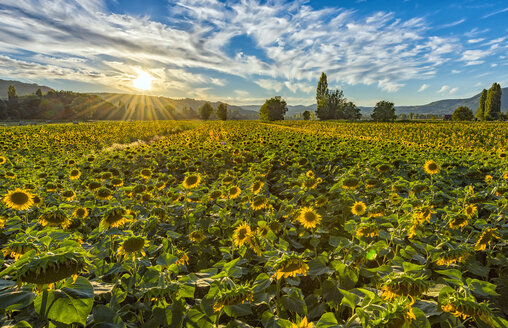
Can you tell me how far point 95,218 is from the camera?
14.9 ft

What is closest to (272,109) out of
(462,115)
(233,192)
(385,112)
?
(385,112)

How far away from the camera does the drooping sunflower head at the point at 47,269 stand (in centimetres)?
111

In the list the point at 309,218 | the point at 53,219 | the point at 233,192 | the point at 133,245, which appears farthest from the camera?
the point at 233,192

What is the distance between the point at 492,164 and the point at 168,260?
27.7 ft

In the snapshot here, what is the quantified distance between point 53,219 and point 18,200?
1.56m

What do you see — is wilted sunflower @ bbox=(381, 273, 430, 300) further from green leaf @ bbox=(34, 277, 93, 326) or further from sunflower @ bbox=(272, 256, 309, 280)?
green leaf @ bbox=(34, 277, 93, 326)

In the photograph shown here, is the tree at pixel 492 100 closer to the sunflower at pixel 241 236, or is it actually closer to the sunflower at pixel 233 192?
the sunflower at pixel 233 192

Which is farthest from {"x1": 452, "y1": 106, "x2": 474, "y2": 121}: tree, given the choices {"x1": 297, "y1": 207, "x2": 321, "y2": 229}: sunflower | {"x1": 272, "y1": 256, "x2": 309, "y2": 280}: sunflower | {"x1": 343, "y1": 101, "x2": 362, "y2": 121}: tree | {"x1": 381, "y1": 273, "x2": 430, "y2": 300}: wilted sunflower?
{"x1": 272, "y1": 256, "x2": 309, "y2": 280}: sunflower

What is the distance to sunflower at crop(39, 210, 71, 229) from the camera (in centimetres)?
250

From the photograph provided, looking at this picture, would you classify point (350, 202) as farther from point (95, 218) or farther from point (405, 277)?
point (95, 218)

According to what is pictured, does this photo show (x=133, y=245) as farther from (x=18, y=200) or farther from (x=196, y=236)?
(x=18, y=200)

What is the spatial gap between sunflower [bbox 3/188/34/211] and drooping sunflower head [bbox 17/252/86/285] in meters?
3.24

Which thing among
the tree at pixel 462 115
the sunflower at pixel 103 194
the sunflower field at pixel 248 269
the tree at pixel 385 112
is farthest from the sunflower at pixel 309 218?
the tree at pixel 462 115

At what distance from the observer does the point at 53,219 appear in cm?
255
